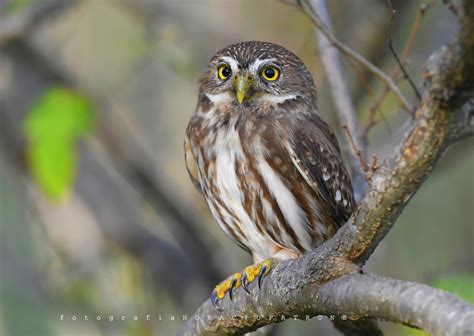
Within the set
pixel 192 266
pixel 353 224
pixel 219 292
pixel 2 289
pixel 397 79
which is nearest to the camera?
pixel 353 224

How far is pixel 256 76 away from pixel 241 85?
13 centimetres

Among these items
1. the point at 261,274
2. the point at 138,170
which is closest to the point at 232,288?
the point at 261,274

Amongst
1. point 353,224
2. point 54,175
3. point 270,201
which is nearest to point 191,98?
point 54,175

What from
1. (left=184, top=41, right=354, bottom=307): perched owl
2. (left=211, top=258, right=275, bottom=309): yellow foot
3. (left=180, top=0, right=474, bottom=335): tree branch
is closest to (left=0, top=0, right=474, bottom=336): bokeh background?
(left=184, top=41, right=354, bottom=307): perched owl

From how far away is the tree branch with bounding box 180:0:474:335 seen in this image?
2.22 m

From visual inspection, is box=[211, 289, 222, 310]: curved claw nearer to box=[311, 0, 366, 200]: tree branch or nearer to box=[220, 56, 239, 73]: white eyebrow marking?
box=[311, 0, 366, 200]: tree branch

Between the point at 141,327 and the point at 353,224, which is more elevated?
the point at 141,327

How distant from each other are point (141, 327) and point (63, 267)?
0.90 metres

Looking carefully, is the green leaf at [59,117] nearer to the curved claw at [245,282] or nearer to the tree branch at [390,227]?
the curved claw at [245,282]

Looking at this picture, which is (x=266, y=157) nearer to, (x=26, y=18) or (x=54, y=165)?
(x=54, y=165)

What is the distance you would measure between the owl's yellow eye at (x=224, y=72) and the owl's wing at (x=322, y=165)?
455 millimetres

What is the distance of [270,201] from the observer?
14.0 feet

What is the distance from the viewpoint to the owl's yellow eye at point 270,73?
15.1 feet

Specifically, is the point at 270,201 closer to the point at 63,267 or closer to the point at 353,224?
the point at 353,224
